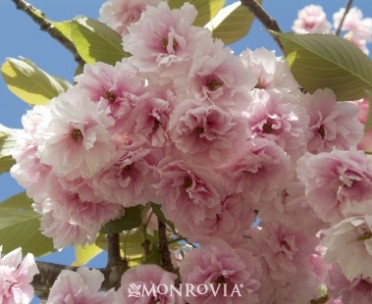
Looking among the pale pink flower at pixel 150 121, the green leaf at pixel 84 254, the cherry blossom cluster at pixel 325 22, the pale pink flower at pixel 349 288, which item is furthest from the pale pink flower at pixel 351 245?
the cherry blossom cluster at pixel 325 22

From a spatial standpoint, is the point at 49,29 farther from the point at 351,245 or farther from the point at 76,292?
the point at 351,245

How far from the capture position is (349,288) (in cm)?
89

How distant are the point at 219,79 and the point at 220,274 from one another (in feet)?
0.84

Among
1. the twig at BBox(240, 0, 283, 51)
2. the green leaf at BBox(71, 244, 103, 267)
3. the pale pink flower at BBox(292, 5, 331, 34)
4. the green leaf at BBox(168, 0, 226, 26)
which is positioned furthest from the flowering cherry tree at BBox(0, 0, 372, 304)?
the pale pink flower at BBox(292, 5, 331, 34)

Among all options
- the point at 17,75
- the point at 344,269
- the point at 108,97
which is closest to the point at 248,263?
the point at 344,269

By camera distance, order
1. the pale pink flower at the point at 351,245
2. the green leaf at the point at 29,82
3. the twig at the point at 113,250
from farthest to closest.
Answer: the green leaf at the point at 29,82 < the twig at the point at 113,250 < the pale pink flower at the point at 351,245

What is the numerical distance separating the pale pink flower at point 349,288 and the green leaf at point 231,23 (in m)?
0.54

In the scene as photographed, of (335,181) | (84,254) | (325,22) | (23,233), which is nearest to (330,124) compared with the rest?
(335,181)

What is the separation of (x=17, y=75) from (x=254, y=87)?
471 mm

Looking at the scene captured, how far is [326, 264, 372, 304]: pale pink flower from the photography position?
88 cm

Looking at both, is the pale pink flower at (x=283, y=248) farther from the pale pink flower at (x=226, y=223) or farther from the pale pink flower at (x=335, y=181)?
the pale pink flower at (x=335, y=181)

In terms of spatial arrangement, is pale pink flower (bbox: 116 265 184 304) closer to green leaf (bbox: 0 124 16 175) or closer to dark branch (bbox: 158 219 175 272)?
dark branch (bbox: 158 219 175 272)

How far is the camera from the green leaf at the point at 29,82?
1196 millimetres

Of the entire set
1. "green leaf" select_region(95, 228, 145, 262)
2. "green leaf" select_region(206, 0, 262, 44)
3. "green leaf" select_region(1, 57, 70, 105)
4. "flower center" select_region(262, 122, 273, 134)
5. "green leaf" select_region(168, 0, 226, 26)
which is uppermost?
"green leaf" select_region(168, 0, 226, 26)
